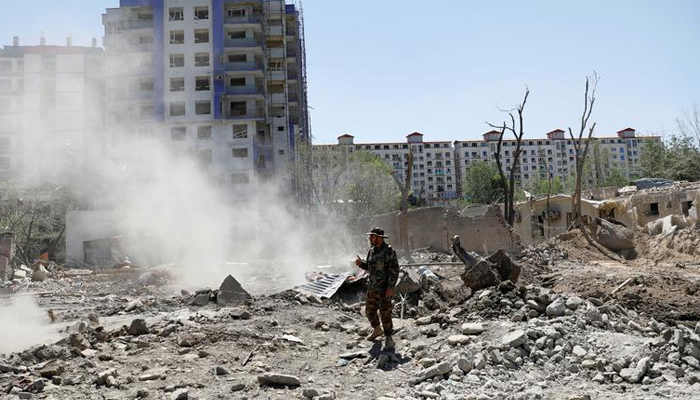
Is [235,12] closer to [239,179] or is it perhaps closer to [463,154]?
[239,179]

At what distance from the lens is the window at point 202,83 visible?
4141 cm

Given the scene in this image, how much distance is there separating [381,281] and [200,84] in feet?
127

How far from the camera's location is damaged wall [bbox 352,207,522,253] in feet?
59.7

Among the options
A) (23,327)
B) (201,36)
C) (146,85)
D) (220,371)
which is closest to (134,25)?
(146,85)

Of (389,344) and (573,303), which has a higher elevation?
(573,303)

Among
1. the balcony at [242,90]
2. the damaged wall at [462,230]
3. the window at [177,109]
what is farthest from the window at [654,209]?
the window at [177,109]

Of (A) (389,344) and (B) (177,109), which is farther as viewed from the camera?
(B) (177,109)

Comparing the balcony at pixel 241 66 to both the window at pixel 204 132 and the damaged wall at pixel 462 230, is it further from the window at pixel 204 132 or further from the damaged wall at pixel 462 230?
the damaged wall at pixel 462 230

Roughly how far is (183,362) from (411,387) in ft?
8.56

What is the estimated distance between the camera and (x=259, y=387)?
17.0 feet

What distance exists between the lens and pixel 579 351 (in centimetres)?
543

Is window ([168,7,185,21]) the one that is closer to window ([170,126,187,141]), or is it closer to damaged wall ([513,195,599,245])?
window ([170,126,187,141])

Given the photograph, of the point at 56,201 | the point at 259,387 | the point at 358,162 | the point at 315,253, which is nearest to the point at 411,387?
the point at 259,387

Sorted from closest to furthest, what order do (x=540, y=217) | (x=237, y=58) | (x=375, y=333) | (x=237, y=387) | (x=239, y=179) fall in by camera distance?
(x=237, y=387) → (x=375, y=333) → (x=540, y=217) → (x=239, y=179) → (x=237, y=58)
